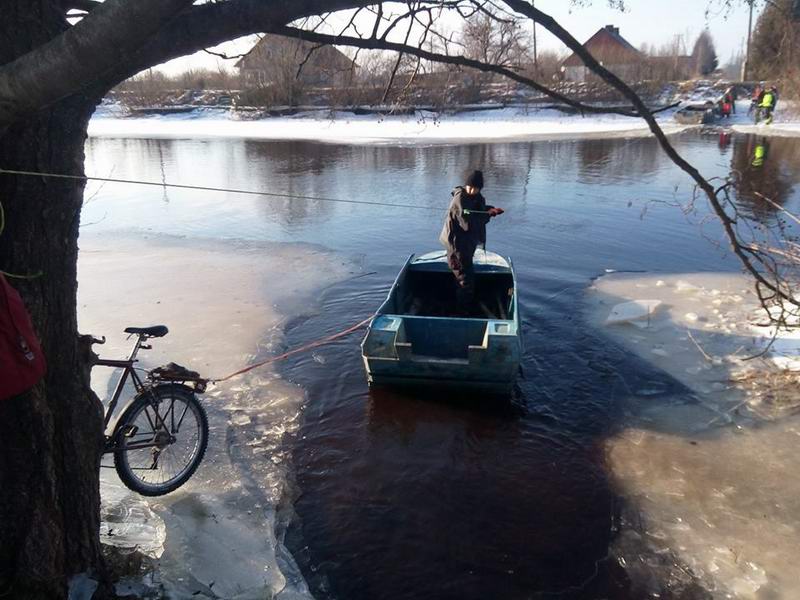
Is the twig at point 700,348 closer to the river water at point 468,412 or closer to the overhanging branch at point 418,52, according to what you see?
the river water at point 468,412

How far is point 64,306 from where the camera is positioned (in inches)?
122

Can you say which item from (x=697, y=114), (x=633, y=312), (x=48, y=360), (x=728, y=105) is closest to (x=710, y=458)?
(x=633, y=312)

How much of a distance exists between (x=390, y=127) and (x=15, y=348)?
35.0m

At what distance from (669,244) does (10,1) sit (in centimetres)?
1240

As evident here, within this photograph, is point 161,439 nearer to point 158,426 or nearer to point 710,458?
point 158,426

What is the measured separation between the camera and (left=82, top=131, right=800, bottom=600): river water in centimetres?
452

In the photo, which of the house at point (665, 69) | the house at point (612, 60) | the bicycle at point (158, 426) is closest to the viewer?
the bicycle at point (158, 426)

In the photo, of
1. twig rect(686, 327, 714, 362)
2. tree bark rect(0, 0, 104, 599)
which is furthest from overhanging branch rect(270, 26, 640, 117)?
twig rect(686, 327, 714, 362)

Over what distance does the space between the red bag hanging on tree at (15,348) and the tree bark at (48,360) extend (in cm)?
27

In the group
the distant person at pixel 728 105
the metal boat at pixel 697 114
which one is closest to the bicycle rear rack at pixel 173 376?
the metal boat at pixel 697 114

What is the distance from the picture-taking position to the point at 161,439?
429 cm

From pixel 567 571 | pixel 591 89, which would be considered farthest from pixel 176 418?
pixel 591 89

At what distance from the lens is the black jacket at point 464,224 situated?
761 cm

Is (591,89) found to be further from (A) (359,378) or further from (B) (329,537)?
(B) (329,537)
